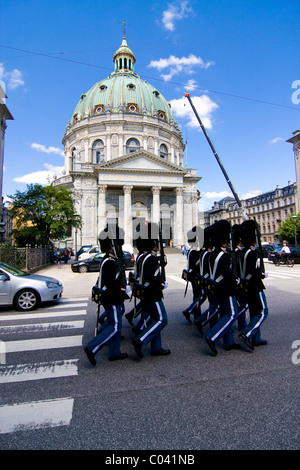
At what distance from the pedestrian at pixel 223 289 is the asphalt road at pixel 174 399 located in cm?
32

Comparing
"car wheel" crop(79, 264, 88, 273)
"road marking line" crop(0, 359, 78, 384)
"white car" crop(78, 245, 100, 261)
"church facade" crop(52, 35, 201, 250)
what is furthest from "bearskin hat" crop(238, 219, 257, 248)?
"church facade" crop(52, 35, 201, 250)

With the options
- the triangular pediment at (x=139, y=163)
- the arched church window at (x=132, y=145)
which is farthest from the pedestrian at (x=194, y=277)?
the arched church window at (x=132, y=145)

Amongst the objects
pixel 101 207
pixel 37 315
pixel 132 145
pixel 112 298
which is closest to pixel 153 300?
pixel 112 298

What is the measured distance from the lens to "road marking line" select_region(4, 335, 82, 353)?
5.26m

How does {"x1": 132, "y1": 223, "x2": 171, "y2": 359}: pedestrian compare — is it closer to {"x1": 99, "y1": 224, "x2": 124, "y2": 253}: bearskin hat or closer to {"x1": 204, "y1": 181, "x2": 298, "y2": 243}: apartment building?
{"x1": 99, "y1": 224, "x2": 124, "y2": 253}: bearskin hat

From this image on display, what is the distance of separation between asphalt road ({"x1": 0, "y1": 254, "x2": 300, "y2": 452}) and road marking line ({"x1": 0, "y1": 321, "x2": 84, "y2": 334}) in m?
1.21

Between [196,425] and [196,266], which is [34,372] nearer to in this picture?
[196,425]

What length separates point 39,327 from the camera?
6621mm

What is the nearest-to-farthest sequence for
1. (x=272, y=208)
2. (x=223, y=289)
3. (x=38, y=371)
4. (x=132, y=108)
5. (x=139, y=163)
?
(x=38, y=371) < (x=223, y=289) < (x=139, y=163) < (x=132, y=108) < (x=272, y=208)

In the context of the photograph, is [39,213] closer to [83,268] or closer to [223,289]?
[83,268]

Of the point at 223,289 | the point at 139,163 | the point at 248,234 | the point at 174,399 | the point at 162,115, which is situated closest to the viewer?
the point at 174,399

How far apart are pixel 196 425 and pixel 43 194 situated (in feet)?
92.2

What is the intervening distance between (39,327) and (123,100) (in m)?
60.6
